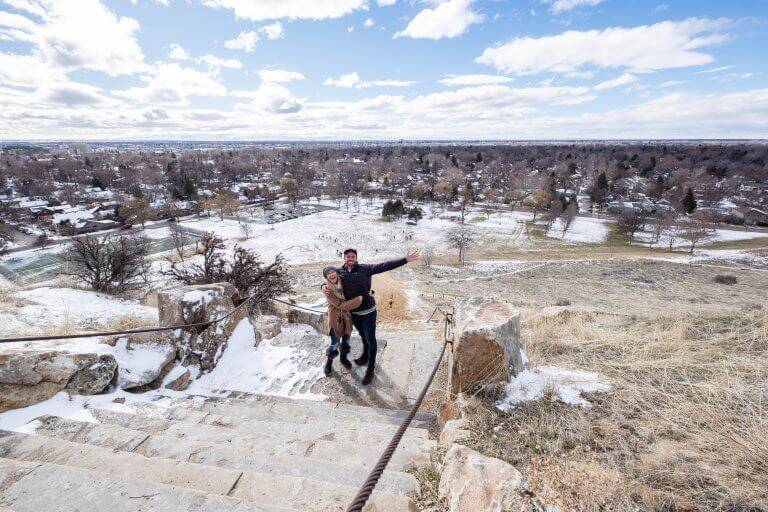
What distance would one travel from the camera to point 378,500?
2.49 metres

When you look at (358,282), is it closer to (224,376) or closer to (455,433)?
(455,433)

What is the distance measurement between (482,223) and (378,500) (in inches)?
2204

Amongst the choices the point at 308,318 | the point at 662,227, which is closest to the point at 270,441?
the point at 308,318

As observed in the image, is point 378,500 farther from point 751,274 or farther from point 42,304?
point 751,274

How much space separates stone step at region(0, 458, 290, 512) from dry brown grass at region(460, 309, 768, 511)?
6.53 feet

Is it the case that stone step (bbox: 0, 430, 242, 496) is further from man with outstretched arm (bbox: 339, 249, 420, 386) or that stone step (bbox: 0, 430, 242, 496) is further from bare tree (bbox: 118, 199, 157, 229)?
bare tree (bbox: 118, 199, 157, 229)

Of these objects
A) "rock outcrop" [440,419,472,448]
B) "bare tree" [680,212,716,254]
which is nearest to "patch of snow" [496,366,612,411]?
"rock outcrop" [440,419,472,448]

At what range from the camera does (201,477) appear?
275cm

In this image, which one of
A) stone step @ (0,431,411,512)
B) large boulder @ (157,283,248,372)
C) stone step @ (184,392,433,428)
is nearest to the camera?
stone step @ (0,431,411,512)

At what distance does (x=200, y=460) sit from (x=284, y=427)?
1.11 m

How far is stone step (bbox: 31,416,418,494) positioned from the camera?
303 cm

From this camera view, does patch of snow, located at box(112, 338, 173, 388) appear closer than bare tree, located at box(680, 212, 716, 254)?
Yes

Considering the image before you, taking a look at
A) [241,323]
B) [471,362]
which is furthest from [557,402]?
[241,323]

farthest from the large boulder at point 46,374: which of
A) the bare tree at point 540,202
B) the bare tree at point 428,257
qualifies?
the bare tree at point 540,202
